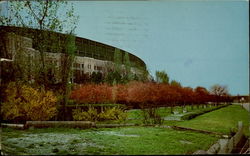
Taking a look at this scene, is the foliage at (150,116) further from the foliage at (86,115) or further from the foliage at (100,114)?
→ the foliage at (86,115)

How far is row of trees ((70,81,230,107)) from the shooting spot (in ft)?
16.1

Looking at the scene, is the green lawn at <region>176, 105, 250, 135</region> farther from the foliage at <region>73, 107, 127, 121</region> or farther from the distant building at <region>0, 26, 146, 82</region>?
the distant building at <region>0, 26, 146, 82</region>

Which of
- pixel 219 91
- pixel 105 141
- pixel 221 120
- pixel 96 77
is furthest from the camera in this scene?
pixel 219 91

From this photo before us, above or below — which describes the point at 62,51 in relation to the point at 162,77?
above

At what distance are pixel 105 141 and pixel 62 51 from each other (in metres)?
1.62

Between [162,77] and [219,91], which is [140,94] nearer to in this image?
[162,77]

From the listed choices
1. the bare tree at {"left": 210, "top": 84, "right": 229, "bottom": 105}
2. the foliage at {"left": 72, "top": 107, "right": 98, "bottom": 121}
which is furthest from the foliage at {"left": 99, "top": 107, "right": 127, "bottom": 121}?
the bare tree at {"left": 210, "top": 84, "right": 229, "bottom": 105}

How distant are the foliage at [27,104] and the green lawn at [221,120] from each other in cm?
208

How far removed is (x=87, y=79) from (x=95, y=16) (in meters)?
1.00

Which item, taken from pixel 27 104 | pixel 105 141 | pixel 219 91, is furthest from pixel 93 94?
pixel 219 91

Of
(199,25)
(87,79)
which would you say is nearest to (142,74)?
(87,79)

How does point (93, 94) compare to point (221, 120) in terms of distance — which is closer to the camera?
point (221, 120)

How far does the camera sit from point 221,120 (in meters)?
4.78

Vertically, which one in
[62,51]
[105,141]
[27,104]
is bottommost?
[105,141]
